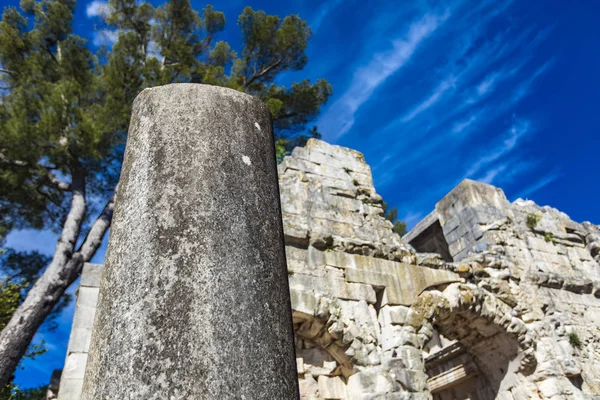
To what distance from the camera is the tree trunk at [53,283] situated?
6898mm

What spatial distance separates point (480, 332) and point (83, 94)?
9.58 metres

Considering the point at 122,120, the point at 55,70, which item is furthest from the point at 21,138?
the point at 55,70

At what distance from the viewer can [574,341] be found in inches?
251

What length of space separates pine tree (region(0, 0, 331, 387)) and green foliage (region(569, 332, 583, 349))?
24.6ft

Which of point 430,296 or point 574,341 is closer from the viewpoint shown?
point 430,296

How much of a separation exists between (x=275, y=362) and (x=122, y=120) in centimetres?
976

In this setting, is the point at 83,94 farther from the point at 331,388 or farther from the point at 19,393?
the point at 331,388

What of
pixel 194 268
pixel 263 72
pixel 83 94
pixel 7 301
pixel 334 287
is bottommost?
pixel 194 268

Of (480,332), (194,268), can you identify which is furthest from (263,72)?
(194,268)

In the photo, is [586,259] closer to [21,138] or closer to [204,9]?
[21,138]

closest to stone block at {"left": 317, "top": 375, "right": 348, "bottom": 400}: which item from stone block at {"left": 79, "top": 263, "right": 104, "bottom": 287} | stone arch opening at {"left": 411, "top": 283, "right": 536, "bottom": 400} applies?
stone arch opening at {"left": 411, "top": 283, "right": 536, "bottom": 400}

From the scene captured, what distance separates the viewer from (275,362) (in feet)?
4.15

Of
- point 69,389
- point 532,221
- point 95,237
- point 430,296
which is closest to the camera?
point 69,389

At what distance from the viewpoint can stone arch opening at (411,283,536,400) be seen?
5.69m
